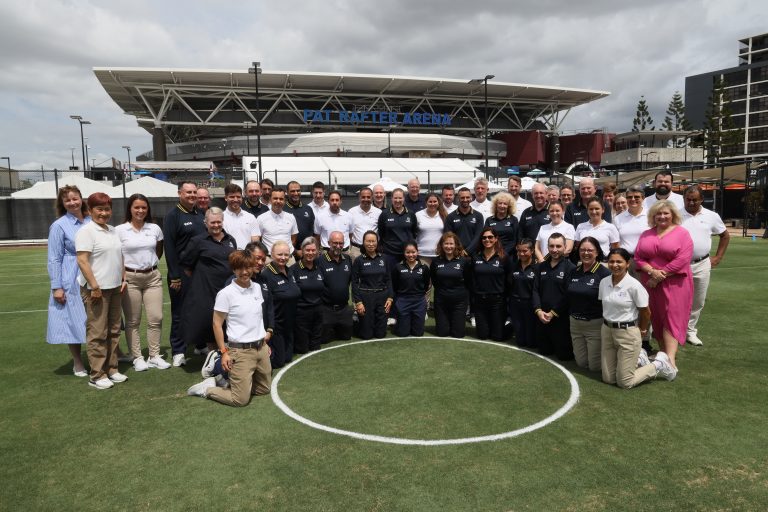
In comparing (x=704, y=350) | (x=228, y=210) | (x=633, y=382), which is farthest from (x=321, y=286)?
(x=704, y=350)

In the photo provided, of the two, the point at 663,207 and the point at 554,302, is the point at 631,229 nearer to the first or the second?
the point at 663,207

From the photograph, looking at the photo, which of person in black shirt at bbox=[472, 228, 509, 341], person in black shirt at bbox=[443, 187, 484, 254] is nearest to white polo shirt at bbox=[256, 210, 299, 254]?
person in black shirt at bbox=[443, 187, 484, 254]

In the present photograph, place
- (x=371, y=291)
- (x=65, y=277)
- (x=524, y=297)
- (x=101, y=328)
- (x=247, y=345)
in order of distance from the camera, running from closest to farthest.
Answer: (x=247, y=345) < (x=101, y=328) < (x=65, y=277) < (x=524, y=297) < (x=371, y=291)

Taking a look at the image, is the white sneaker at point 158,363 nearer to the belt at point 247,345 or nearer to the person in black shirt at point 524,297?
the belt at point 247,345

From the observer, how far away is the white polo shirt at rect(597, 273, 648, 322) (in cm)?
554

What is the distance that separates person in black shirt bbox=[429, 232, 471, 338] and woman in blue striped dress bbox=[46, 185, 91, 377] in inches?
196

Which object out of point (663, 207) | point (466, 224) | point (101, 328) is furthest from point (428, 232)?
point (101, 328)

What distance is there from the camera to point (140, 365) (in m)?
6.57

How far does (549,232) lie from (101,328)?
621 cm

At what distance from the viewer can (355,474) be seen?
3926mm

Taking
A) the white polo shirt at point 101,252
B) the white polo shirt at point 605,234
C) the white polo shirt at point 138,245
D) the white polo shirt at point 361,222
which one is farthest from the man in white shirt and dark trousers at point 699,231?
the white polo shirt at point 101,252

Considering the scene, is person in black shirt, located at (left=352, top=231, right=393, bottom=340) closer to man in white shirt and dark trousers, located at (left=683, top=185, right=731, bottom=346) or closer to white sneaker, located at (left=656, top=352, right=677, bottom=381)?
white sneaker, located at (left=656, top=352, right=677, bottom=381)

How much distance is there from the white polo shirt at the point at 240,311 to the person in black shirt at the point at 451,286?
3306 millimetres

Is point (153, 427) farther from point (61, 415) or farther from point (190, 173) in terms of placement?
point (190, 173)
